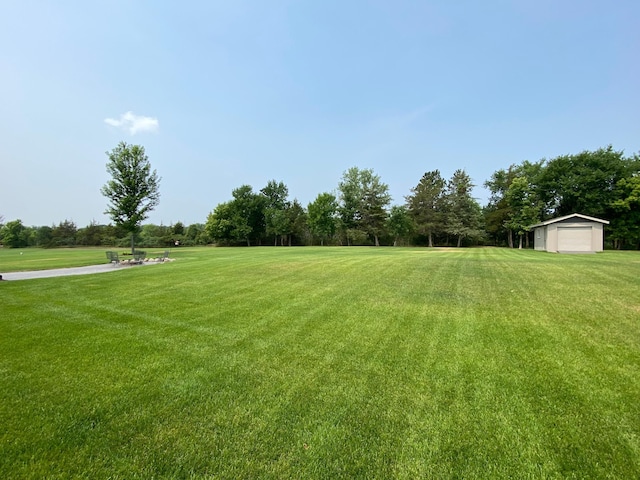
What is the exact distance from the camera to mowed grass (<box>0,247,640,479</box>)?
1.81m

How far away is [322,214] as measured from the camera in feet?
137

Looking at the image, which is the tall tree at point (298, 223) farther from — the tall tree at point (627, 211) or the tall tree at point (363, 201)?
the tall tree at point (627, 211)

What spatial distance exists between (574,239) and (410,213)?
1991 cm

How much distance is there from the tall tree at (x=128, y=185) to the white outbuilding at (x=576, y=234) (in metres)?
36.2

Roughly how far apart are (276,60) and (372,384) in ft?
67.2

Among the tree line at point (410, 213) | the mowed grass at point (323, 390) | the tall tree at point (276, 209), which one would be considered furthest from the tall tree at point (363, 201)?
the mowed grass at point (323, 390)

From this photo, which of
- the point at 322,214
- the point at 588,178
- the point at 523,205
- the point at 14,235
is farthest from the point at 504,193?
the point at 14,235

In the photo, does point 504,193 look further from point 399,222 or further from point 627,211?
point 399,222

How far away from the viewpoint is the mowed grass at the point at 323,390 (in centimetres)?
181

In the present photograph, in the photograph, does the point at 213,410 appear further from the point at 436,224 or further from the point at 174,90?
the point at 436,224

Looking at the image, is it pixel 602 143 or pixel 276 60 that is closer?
pixel 276 60

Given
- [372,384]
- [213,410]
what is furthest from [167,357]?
[372,384]

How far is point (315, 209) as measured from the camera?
42.1m

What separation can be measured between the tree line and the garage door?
690 cm
